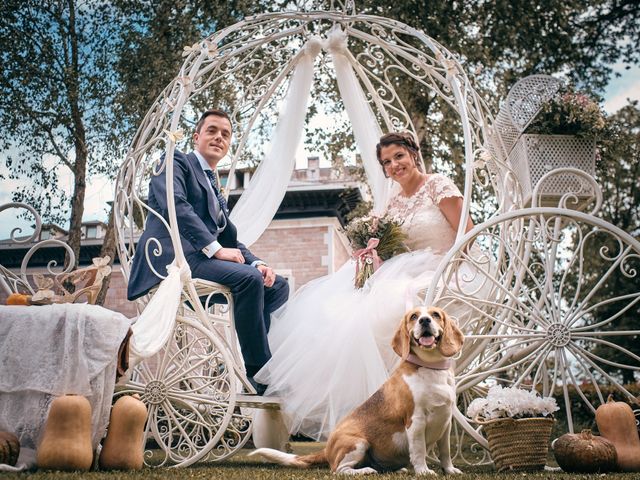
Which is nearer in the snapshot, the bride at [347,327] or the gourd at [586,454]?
the gourd at [586,454]

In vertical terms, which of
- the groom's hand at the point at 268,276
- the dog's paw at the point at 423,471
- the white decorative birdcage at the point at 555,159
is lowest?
the dog's paw at the point at 423,471

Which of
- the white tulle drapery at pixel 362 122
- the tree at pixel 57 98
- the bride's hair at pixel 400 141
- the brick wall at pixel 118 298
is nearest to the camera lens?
the bride's hair at pixel 400 141

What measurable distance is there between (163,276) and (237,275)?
471 millimetres

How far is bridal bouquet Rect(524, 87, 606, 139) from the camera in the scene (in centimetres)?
478

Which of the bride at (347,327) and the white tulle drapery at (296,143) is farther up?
the white tulle drapery at (296,143)

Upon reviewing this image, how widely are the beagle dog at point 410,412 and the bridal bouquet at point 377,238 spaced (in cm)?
160

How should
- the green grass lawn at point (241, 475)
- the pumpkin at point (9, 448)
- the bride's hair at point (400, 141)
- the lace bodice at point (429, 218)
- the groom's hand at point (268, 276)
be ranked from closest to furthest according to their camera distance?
the green grass lawn at point (241, 475) → the pumpkin at point (9, 448) → the groom's hand at point (268, 276) → the lace bodice at point (429, 218) → the bride's hair at point (400, 141)

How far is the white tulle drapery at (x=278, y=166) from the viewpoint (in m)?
5.73

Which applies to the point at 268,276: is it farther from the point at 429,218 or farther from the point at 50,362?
the point at 50,362

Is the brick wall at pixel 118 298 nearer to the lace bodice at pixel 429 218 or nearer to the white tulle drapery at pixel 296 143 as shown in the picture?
the white tulle drapery at pixel 296 143

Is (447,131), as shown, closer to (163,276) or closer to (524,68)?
(524,68)

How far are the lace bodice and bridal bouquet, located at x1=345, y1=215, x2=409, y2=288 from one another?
12 cm

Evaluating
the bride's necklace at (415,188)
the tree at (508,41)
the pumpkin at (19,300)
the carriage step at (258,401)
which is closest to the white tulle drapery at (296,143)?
the bride's necklace at (415,188)

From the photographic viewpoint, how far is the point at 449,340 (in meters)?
3.23
